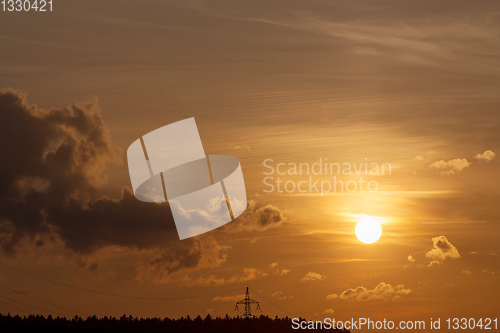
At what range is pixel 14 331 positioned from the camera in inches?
7677

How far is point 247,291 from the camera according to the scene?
7805 inches

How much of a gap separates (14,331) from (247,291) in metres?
60.1
